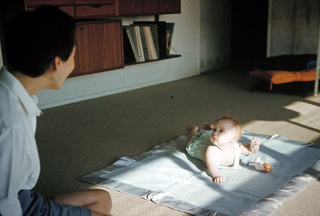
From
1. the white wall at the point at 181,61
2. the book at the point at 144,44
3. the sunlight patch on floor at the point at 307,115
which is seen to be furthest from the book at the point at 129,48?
the sunlight patch on floor at the point at 307,115

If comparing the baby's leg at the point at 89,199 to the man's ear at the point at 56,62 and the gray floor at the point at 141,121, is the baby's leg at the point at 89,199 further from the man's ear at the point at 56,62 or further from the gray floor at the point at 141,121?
the man's ear at the point at 56,62

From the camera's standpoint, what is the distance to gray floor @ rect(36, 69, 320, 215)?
232 centimetres

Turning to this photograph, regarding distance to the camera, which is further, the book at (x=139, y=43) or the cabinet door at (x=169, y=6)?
the cabinet door at (x=169, y=6)

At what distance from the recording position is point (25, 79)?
3.34ft

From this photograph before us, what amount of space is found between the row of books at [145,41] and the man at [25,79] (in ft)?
9.37

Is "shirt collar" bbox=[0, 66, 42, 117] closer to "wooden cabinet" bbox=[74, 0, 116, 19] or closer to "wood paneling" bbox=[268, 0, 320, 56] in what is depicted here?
"wooden cabinet" bbox=[74, 0, 116, 19]

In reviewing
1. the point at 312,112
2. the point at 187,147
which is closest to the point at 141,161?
the point at 187,147

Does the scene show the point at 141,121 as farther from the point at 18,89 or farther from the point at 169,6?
the point at 18,89

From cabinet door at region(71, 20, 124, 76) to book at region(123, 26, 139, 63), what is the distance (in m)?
0.17

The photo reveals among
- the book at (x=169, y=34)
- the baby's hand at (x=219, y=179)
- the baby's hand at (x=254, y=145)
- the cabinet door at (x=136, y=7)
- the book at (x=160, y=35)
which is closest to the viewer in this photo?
the baby's hand at (x=219, y=179)

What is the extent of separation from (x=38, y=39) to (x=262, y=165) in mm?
1498

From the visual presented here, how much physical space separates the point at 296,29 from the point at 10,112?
432 centimetres

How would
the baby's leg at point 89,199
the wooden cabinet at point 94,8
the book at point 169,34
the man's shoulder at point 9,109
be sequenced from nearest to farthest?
1. the man's shoulder at point 9,109
2. the baby's leg at point 89,199
3. the wooden cabinet at point 94,8
4. the book at point 169,34

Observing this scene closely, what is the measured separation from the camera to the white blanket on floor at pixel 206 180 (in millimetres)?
1764
